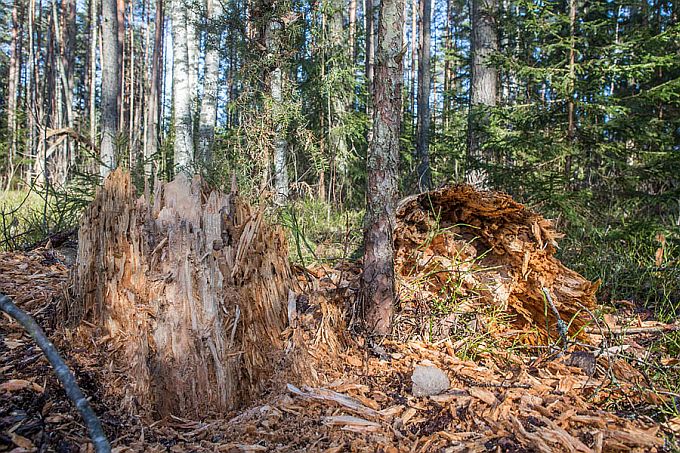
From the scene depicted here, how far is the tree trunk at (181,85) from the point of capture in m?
8.04

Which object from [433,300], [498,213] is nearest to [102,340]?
[433,300]

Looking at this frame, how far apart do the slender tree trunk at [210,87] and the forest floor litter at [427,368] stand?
4.57 metres

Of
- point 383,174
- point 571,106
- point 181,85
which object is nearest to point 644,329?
point 383,174

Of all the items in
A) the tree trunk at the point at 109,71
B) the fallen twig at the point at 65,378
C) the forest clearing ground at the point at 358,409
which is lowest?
the forest clearing ground at the point at 358,409

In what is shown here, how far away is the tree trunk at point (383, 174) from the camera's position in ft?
7.88

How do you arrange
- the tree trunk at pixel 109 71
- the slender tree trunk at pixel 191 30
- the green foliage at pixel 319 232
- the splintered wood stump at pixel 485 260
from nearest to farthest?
the splintered wood stump at pixel 485 260, the green foliage at pixel 319 232, the slender tree trunk at pixel 191 30, the tree trunk at pixel 109 71

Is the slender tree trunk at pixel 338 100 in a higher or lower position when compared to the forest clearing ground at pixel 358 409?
higher

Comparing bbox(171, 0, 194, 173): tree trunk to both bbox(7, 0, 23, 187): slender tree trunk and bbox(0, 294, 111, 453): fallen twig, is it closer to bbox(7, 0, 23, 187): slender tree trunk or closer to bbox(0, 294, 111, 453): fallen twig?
bbox(0, 294, 111, 453): fallen twig

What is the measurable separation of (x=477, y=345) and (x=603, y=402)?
70 cm

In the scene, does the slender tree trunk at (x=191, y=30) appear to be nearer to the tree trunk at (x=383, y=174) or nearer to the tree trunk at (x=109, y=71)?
the tree trunk at (x=109, y=71)

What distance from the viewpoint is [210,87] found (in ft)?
30.5

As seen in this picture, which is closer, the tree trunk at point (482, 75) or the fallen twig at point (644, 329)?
the fallen twig at point (644, 329)

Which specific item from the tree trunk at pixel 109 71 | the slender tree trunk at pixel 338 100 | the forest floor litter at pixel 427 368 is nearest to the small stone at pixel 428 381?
the forest floor litter at pixel 427 368

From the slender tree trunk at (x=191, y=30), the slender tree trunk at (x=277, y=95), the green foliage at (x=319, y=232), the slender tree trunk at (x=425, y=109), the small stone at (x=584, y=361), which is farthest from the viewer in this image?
the slender tree trunk at (x=425, y=109)
